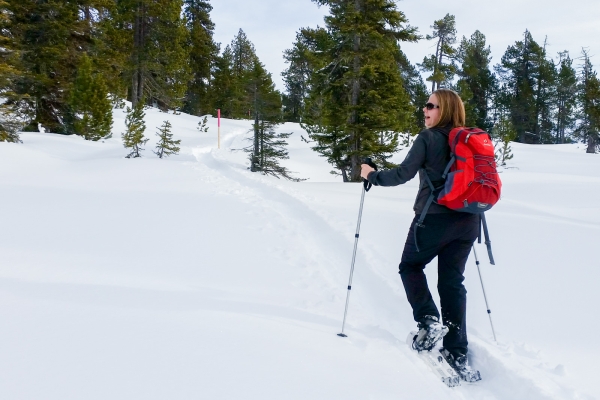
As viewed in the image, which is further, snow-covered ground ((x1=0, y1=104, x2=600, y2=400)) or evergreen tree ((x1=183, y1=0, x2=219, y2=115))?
evergreen tree ((x1=183, y1=0, x2=219, y2=115))

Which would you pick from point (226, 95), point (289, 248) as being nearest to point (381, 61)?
point (289, 248)

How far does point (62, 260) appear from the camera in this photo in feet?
16.2

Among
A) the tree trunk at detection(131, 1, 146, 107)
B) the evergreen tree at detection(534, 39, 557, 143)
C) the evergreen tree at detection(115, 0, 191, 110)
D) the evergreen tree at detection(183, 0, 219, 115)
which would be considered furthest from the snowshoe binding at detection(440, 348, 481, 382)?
the evergreen tree at detection(534, 39, 557, 143)

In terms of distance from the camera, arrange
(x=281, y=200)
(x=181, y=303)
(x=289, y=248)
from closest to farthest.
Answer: (x=181, y=303)
(x=289, y=248)
(x=281, y=200)

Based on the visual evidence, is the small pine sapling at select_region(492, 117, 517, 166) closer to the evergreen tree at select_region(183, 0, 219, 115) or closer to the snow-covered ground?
the snow-covered ground

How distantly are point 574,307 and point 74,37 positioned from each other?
2496 cm

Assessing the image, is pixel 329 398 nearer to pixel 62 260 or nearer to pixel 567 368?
pixel 567 368

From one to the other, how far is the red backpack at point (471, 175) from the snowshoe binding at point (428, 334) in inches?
38.0

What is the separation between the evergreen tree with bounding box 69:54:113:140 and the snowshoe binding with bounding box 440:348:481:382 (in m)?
20.1

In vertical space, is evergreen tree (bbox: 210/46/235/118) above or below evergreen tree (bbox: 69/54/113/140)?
above

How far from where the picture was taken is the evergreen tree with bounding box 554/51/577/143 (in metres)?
41.8

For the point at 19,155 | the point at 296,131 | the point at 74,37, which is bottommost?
the point at 19,155

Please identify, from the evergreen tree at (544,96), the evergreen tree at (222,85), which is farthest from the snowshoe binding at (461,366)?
the evergreen tree at (544,96)

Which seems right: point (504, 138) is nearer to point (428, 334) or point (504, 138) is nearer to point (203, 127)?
point (203, 127)
